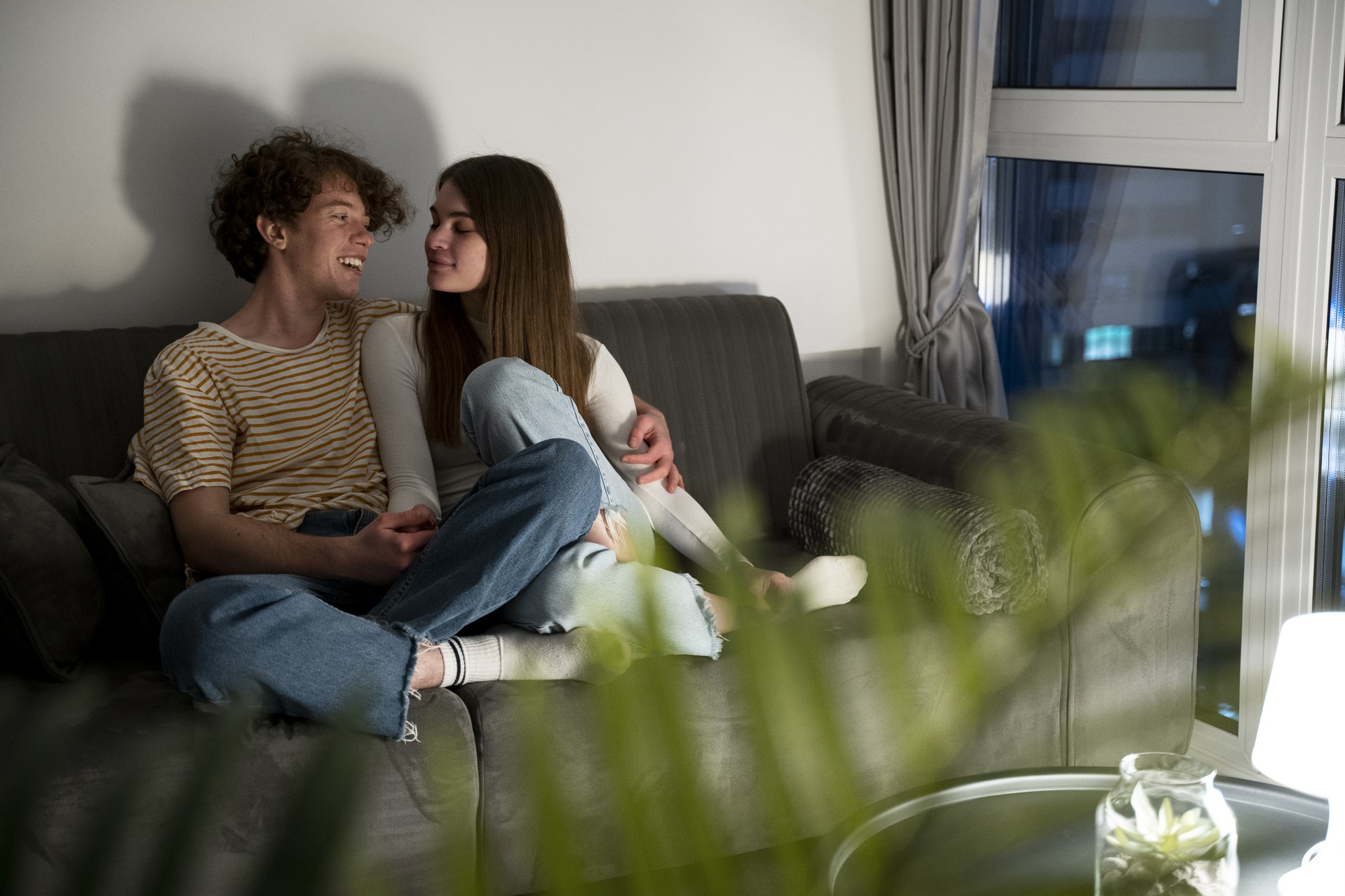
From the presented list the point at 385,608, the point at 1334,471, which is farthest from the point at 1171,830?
the point at 1334,471

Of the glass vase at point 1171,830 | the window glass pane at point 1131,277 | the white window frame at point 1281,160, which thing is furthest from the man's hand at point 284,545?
the white window frame at point 1281,160

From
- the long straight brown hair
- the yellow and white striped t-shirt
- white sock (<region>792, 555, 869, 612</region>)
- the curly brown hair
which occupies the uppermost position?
the curly brown hair

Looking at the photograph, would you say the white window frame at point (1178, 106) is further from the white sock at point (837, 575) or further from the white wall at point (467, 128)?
the white sock at point (837, 575)

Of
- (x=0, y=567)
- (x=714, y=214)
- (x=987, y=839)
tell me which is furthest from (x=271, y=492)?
(x=987, y=839)

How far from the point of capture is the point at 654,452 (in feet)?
6.72

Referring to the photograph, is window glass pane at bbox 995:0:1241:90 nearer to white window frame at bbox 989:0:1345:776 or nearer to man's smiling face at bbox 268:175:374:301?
white window frame at bbox 989:0:1345:776

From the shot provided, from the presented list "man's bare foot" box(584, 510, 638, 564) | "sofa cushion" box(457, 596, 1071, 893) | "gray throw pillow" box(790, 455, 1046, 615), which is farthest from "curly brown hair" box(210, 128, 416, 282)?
"sofa cushion" box(457, 596, 1071, 893)

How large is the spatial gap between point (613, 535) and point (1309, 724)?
102 centimetres

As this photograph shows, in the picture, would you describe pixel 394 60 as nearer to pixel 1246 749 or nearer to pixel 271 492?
pixel 271 492

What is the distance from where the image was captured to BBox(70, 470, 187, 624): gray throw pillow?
169cm

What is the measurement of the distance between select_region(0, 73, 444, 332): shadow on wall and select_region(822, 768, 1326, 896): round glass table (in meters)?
1.86

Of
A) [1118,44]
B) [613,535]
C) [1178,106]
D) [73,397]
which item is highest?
[1118,44]

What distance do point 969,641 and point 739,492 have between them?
0.09 metres

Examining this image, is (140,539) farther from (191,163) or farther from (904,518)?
(904,518)
